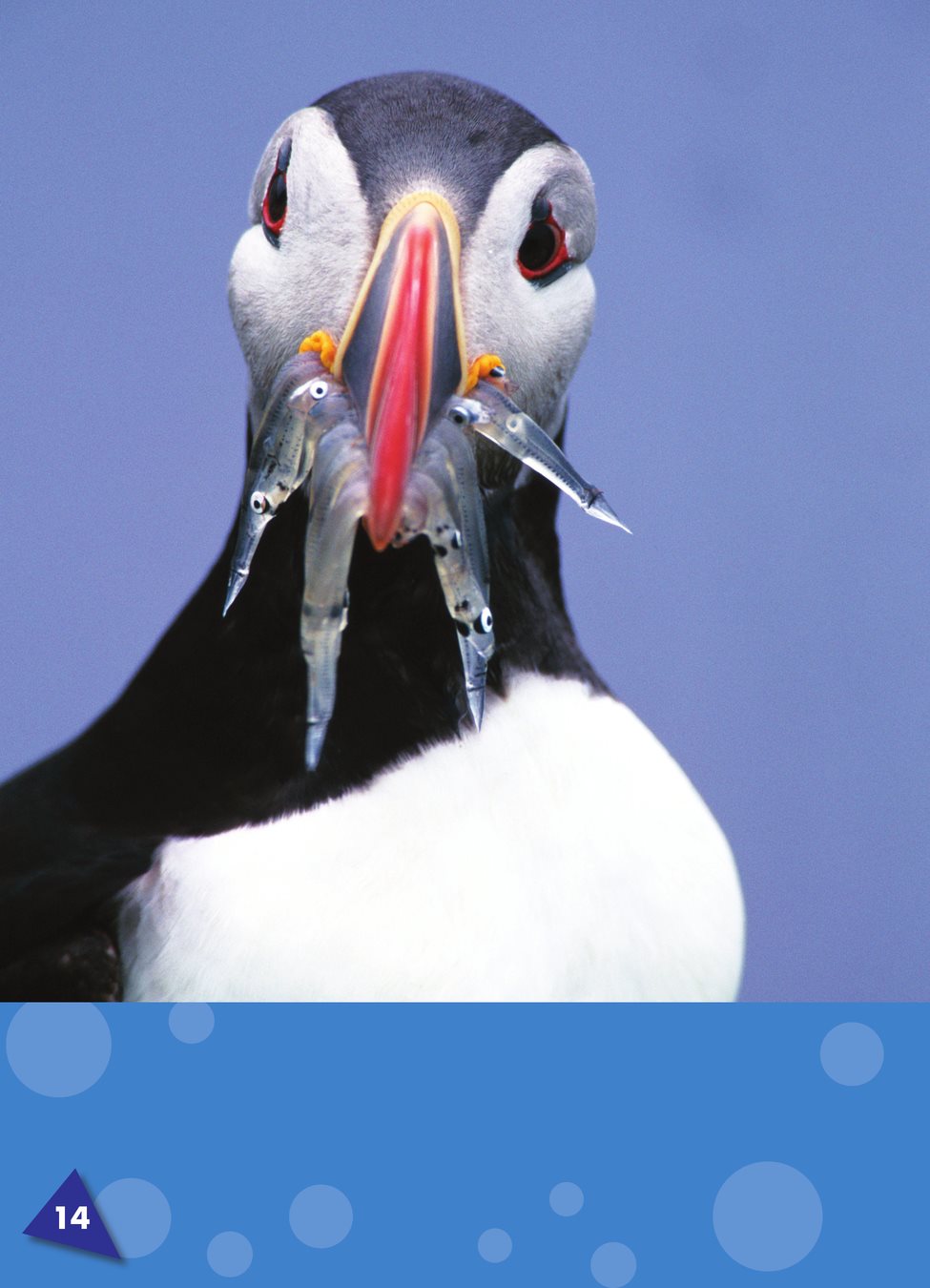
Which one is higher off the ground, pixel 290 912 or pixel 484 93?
pixel 484 93

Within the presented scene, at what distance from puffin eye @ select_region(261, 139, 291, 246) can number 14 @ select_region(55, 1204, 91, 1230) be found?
702mm

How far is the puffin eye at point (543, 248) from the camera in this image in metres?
Result: 1.19

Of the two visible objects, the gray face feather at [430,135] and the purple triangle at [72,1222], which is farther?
the gray face feather at [430,135]

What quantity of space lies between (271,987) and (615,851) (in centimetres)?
31

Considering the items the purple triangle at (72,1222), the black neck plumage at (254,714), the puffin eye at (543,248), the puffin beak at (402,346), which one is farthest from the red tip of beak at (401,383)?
the purple triangle at (72,1222)

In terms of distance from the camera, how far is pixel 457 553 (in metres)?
1.00

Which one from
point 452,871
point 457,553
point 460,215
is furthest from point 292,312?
point 452,871

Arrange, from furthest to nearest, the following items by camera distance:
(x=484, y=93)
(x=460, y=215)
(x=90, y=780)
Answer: (x=90, y=780) → (x=484, y=93) → (x=460, y=215)

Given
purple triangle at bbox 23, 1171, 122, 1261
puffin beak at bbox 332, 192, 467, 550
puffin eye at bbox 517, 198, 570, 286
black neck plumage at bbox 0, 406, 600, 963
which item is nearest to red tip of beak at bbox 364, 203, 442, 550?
puffin beak at bbox 332, 192, 467, 550

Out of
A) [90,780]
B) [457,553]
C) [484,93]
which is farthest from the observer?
[90,780]

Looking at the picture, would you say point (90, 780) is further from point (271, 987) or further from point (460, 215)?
point (460, 215)

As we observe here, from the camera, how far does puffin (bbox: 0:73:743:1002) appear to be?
Answer: 40.0 inches

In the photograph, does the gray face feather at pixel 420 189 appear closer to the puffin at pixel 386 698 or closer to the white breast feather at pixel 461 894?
the puffin at pixel 386 698

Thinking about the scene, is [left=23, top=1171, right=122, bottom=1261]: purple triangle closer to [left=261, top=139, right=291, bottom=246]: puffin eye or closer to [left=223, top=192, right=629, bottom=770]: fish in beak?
[left=223, top=192, right=629, bottom=770]: fish in beak
